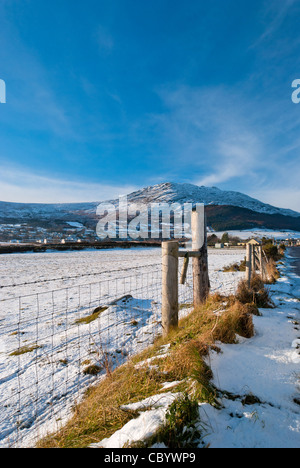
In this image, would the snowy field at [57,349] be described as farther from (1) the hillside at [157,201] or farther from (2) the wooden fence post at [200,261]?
(1) the hillside at [157,201]

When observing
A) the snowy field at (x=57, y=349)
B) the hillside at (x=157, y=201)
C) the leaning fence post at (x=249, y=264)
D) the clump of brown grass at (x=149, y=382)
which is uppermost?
the hillside at (x=157, y=201)

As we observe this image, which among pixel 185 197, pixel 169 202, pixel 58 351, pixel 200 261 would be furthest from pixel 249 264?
pixel 185 197

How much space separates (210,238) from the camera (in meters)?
50.0

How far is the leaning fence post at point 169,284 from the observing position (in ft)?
11.6

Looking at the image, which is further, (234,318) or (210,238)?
(210,238)

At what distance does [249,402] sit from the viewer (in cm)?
187

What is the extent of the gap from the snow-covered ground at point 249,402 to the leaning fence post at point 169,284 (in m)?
1.07

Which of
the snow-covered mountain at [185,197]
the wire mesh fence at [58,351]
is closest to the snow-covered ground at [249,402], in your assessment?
the wire mesh fence at [58,351]

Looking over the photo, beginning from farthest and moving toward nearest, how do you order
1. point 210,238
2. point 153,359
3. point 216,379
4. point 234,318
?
point 210,238 → point 234,318 → point 153,359 → point 216,379

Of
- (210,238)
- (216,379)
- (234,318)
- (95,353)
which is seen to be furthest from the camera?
(210,238)

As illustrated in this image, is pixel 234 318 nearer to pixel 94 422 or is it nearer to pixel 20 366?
pixel 94 422

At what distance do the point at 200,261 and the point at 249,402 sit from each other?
2.71m

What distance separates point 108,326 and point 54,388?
5.67ft
